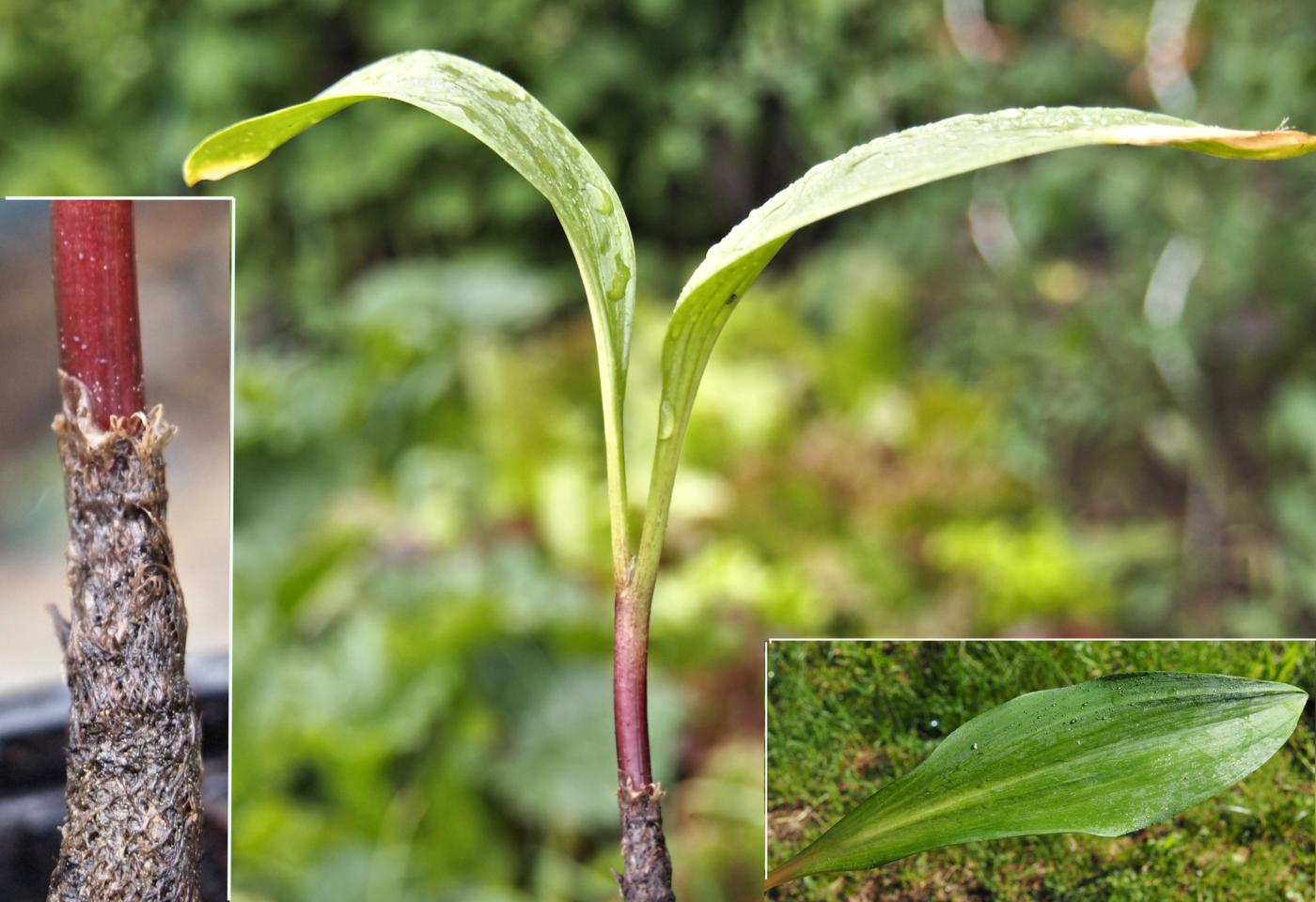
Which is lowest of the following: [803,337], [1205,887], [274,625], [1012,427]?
[1205,887]

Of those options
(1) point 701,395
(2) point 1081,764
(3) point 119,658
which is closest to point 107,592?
(3) point 119,658

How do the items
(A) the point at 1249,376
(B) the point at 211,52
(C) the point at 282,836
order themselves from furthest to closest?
(B) the point at 211,52 → (A) the point at 1249,376 → (C) the point at 282,836

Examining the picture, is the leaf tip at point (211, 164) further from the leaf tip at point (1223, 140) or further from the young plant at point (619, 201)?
the leaf tip at point (1223, 140)

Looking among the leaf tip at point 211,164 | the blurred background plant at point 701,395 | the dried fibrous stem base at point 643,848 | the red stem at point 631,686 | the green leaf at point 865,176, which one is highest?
the blurred background plant at point 701,395

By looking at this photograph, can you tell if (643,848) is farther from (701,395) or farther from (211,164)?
(701,395)

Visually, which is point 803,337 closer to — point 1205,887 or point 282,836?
point 282,836

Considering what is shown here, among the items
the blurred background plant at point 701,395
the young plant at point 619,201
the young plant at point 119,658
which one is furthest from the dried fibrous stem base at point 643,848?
the blurred background plant at point 701,395

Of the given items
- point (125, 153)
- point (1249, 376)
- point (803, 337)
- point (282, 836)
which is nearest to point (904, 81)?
point (803, 337)
